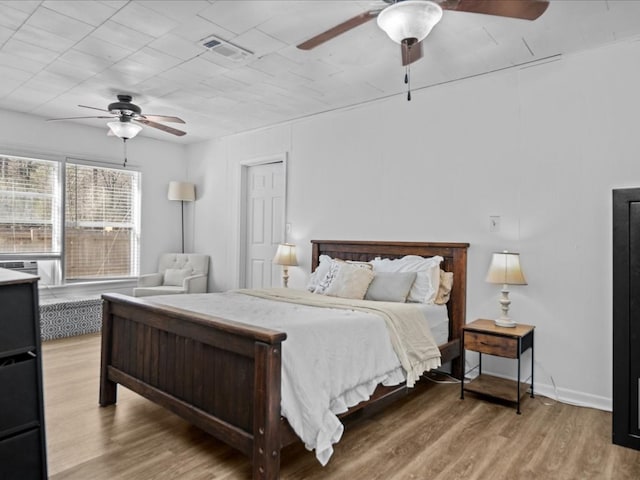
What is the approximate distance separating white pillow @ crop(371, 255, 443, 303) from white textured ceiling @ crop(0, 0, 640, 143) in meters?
1.61

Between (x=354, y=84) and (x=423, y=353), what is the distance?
2.45m

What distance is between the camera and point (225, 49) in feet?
10.4

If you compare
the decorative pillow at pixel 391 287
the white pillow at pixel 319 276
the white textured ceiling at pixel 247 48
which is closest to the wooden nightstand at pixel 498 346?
the decorative pillow at pixel 391 287

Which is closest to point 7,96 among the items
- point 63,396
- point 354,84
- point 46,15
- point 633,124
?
point 46,15

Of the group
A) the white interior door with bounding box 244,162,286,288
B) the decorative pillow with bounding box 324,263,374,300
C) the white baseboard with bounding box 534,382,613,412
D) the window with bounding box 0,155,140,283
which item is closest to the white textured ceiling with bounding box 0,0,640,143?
the window with bounding box 0,155,140,283

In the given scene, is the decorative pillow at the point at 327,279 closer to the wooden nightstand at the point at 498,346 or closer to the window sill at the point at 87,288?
the wooden nightstand at the point at 498,346

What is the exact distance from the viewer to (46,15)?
2.73m

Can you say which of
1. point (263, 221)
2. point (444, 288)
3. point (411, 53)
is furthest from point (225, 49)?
point (263, 221)

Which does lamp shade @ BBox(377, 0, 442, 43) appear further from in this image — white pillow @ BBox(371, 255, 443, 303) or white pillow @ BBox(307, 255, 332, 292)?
white pillow @ BBox(307, 255, 332, 292)

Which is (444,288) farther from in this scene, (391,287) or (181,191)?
(181,191)

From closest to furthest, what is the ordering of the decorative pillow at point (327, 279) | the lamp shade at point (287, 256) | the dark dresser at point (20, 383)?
the dark dresser at point (20, 383) → the decorative pillow at point (327, 279) → the lamp shade at point (287, 256)

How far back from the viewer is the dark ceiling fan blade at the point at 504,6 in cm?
197

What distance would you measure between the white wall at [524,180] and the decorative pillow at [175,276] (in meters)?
2.36

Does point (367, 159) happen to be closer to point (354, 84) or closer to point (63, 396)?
point (354, 84)
